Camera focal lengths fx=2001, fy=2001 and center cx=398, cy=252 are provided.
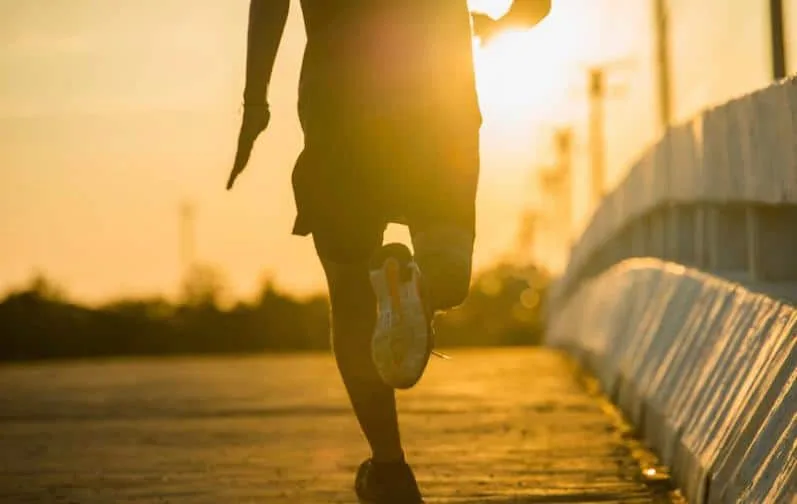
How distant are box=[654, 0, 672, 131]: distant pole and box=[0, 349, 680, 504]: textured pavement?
937 cm

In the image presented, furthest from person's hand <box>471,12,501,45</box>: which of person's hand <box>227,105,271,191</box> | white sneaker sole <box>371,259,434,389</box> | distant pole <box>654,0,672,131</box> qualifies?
distant pole <box>654,0,672,131</box>

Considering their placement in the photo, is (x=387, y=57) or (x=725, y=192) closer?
(x=387, y=57)

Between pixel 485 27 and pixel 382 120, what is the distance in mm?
457

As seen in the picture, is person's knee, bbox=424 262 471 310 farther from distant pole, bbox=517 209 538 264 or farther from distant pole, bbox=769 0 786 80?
distant pole, bbox=517 209 538 264

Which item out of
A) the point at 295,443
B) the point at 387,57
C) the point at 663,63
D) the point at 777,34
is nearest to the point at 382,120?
the point at 387,57

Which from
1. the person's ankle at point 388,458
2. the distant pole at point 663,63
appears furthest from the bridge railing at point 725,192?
the distant pole at point 663,63

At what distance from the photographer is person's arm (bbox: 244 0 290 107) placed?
237 inches

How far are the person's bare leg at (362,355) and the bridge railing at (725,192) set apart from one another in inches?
54.1

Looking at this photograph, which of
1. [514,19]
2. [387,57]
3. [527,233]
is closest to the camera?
[387,57]

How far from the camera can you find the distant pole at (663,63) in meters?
23.8

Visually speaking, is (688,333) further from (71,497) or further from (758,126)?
(71,497)

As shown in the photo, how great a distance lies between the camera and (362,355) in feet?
20.4

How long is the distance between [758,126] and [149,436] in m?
3.68

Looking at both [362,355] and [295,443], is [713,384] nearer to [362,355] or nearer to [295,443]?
[362,355]
